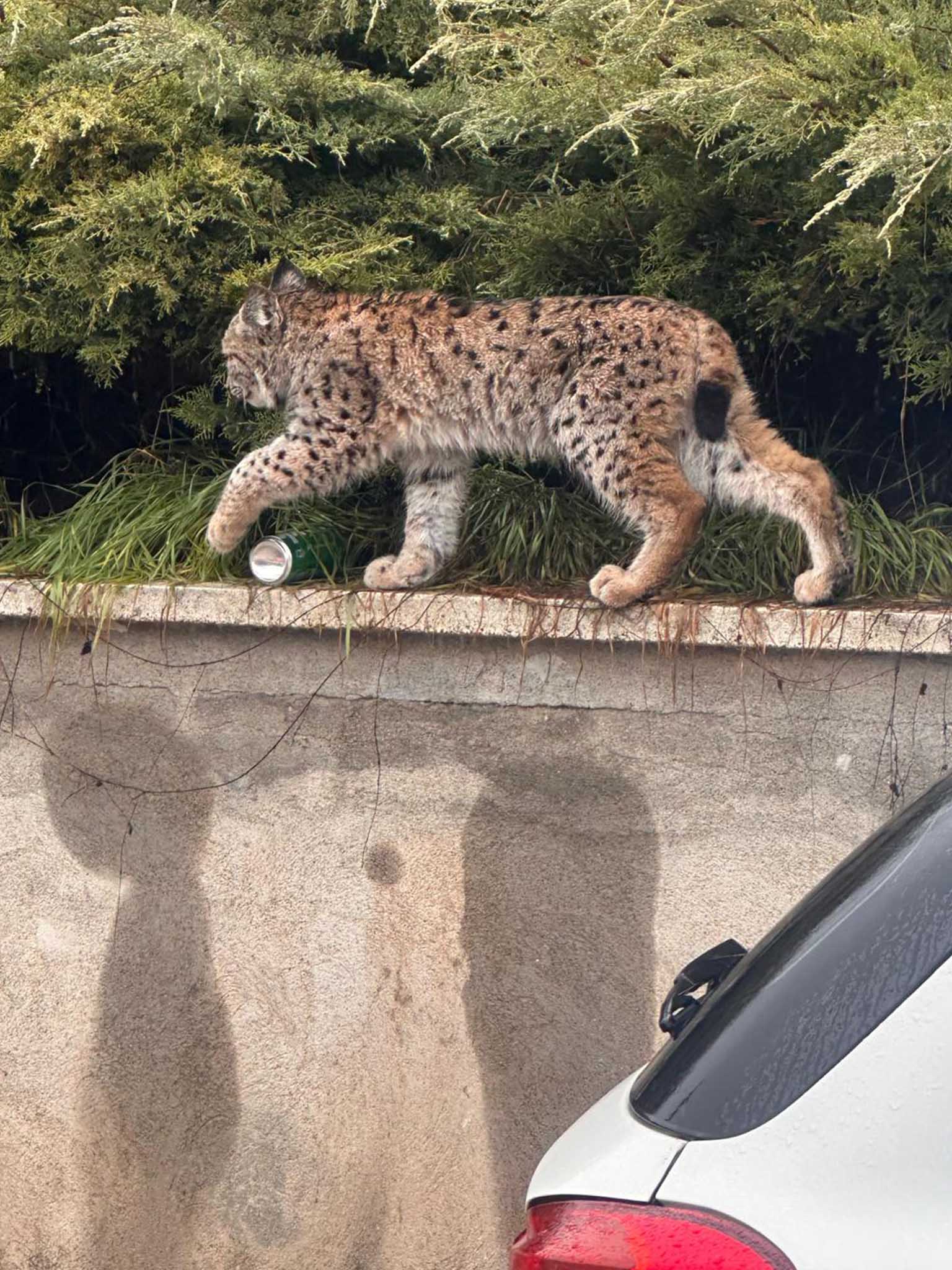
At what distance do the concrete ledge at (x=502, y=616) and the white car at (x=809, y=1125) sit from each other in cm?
219

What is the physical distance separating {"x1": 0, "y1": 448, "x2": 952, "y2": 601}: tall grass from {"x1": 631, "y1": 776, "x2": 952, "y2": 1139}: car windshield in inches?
105

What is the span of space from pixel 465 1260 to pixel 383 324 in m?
3.39

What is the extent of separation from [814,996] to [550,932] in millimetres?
2594

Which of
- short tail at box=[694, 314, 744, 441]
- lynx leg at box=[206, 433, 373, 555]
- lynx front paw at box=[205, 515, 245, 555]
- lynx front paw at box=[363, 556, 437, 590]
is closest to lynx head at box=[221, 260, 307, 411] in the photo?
lynx leg at box=[206, 433, 373, 555]

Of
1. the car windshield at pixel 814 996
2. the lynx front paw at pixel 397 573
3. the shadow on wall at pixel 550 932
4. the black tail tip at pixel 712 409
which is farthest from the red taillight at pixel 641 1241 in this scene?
the black tail tip at pixel 712 409

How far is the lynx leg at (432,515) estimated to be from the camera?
4.88 meters

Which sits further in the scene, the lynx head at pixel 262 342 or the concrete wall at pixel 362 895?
the lynx head at pixel 262 342

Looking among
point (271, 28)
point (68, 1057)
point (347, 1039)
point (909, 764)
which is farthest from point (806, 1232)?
point (271, 28)

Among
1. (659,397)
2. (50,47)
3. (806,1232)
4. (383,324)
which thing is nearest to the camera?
(806,1232)

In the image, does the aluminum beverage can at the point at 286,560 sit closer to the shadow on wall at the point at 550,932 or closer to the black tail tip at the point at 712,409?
the shadow on wall at the point at 550,932

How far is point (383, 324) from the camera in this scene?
4934 millimetres

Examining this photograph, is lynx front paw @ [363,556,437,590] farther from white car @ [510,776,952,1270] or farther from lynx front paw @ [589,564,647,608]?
white car @ [510,776,952,1270]

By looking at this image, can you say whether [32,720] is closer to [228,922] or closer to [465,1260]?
[228,922]

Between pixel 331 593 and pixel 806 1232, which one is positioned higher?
pixel 806 1232
